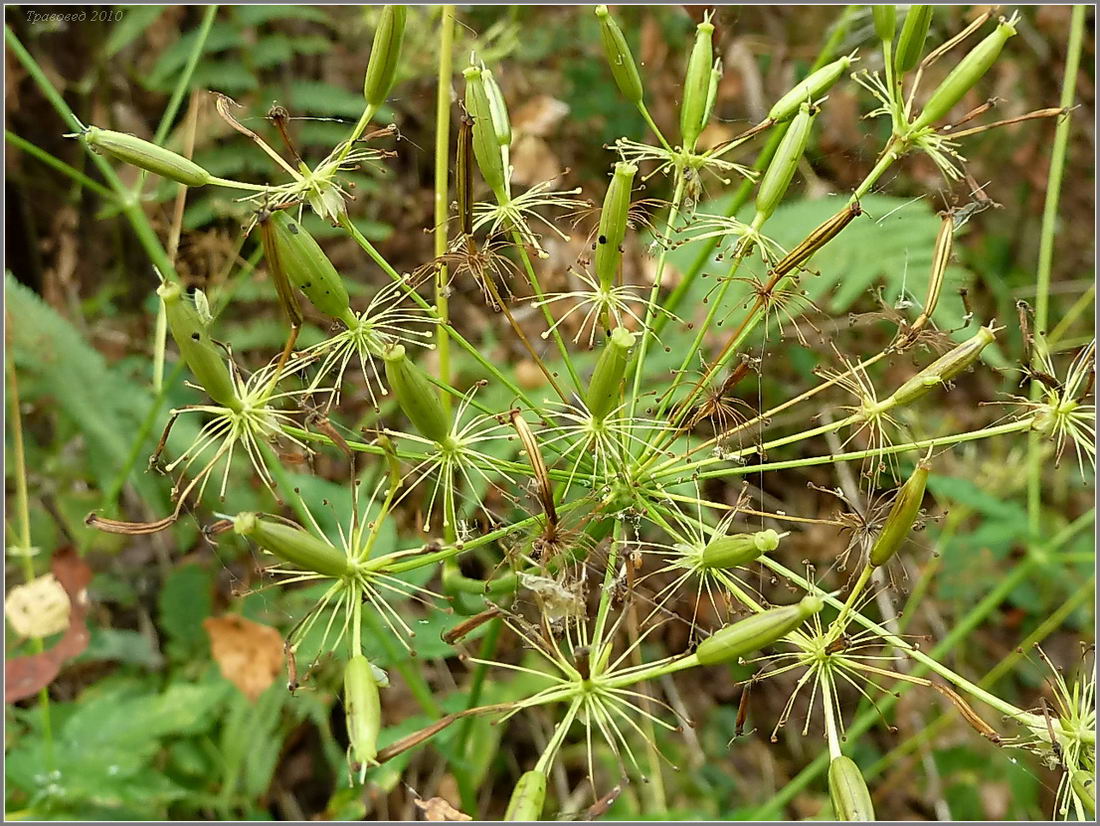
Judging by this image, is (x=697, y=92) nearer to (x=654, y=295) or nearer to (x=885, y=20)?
(x=885, y=20)

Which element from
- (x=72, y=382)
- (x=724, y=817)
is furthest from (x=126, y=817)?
(x=724, y=817)

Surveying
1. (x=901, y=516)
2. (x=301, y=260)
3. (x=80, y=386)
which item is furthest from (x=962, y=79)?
(x=80, y=386)

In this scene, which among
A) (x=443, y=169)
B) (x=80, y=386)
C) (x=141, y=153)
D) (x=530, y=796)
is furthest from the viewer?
(x=80, y=386)

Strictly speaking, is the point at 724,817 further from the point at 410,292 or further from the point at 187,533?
the point at 410,292

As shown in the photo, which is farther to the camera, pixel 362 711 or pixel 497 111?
pixel 497 111

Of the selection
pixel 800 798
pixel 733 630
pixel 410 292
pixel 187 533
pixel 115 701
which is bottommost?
pixel 800 798
